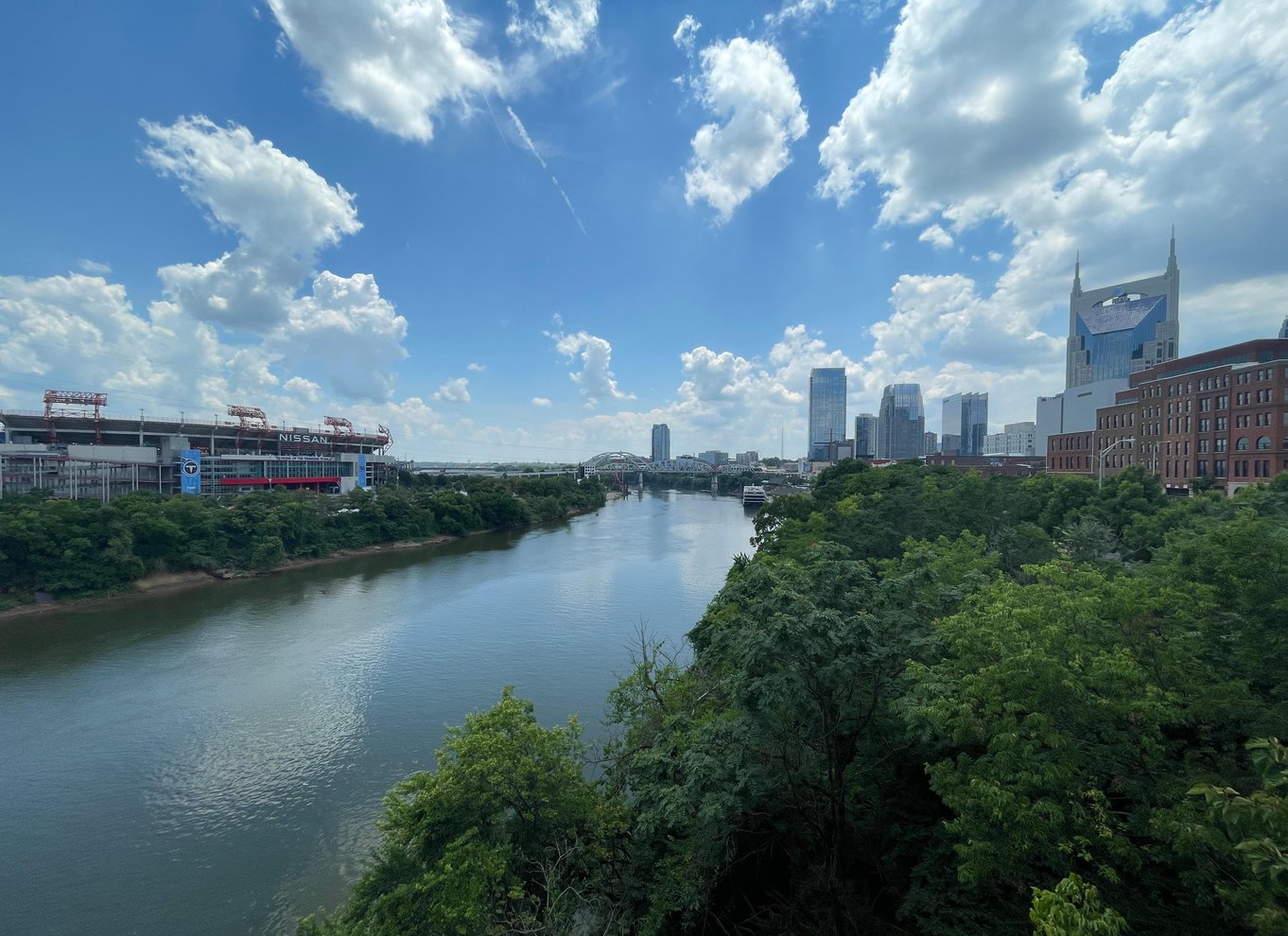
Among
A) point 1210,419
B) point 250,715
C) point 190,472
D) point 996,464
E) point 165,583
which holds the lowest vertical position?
point 250,715

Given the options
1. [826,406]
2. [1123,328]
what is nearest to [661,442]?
[826,406]

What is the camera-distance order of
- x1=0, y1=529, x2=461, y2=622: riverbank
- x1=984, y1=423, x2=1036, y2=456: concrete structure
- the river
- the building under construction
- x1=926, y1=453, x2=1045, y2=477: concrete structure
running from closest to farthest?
the river, x1=0, y1=529, x2=461, y2=622: riverbank, the building under construction, x1=926, y1=453, x2=1045, y2=477: concrete structure, x1=984, y1=423, x2=1036, y2=456: concrete structure

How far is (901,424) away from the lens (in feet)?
333

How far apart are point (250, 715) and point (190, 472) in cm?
3157

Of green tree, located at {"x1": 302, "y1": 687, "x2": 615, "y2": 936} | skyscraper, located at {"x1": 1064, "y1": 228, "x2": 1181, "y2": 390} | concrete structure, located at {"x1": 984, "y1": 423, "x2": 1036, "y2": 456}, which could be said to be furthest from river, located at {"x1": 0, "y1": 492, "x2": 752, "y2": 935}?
concrete structure, located at {"x1": 984, "y1": 423, "x2": 1036, "y2": 456}

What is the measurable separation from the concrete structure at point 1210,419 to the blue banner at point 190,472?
4468 cm

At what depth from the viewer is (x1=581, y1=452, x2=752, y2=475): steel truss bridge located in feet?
302

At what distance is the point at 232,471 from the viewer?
38375 millimetres

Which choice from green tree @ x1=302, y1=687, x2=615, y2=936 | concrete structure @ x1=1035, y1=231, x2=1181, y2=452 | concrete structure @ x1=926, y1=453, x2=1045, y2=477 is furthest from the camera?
concrete structure @ x1=1035, y1=231, x2=1181, y2=452

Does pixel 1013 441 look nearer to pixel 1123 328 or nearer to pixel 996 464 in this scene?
pixel 1123 328

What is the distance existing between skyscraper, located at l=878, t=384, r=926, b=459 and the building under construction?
87402 millimetres

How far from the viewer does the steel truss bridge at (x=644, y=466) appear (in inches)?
3629

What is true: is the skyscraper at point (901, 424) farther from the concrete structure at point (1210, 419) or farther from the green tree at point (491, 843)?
the green tree at point (491, 843)

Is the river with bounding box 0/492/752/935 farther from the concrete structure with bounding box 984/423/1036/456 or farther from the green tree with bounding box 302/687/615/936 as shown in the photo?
the concrete structure with bounding box 984/423/1036/456
